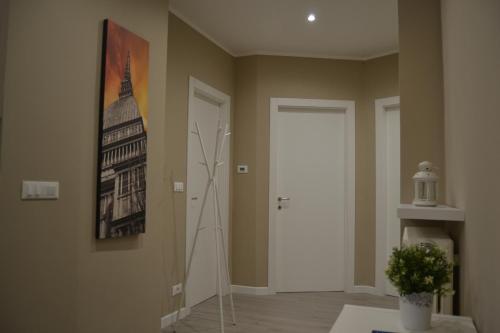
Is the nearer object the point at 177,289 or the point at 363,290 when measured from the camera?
the point at 177,289

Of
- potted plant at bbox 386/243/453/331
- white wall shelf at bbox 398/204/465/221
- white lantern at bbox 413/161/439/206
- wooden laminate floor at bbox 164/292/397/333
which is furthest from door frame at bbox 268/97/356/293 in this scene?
potted plant at bbox 386/243/453/331

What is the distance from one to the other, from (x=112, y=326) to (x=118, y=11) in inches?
73.5

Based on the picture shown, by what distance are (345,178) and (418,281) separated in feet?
11.3

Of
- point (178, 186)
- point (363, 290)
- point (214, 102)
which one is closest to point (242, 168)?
point (214, 102)

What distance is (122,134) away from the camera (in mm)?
2449

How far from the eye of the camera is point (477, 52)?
1.32 m

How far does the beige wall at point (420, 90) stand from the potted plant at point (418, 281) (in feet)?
4.03

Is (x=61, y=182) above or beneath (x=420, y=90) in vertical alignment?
beneath

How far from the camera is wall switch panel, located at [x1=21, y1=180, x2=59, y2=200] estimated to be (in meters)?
1.92

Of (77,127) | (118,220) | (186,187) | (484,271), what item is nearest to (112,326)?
(118,220)

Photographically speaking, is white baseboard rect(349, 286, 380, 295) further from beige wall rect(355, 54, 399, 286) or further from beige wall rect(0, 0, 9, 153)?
beige wall rect(0, 0, 9, 153)

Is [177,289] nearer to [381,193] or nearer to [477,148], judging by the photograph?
[381,193]

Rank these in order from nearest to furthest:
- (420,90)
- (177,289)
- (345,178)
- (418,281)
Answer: (418,281) → (420,90) → (177,289) → (345,178)

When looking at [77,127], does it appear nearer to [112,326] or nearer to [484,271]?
[112,326]
